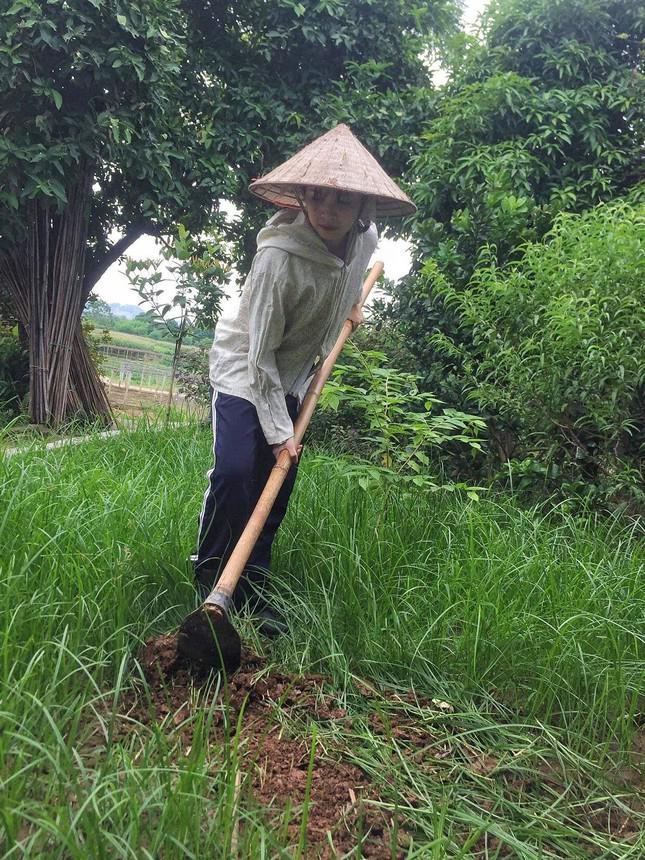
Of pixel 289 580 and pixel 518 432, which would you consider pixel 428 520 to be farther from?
pixel 518 432

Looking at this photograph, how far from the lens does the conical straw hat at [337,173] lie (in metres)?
1.94

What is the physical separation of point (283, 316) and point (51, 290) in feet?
15.2

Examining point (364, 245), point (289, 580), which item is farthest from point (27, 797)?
point (364, 245)

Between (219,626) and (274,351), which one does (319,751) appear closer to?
(219,626)

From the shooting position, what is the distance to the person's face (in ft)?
6.68

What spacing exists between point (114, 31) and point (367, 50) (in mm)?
2612

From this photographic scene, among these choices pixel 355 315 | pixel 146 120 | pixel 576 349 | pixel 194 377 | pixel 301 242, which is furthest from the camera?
pixel 194 377

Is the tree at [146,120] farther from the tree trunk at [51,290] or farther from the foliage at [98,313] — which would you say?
the foliage at [98,313]

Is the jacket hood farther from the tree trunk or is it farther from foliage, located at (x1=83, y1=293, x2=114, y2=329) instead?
foliage, located at (x1=83, y1=293, x2=114, y2=329)

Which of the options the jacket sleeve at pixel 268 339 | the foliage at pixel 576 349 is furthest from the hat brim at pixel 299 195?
the foliage at pixel 576 349

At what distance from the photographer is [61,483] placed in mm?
2648

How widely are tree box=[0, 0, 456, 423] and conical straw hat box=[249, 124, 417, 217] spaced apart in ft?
11.2

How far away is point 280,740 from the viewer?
5.59 feet

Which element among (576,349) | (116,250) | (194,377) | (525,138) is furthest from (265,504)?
(116,250)
